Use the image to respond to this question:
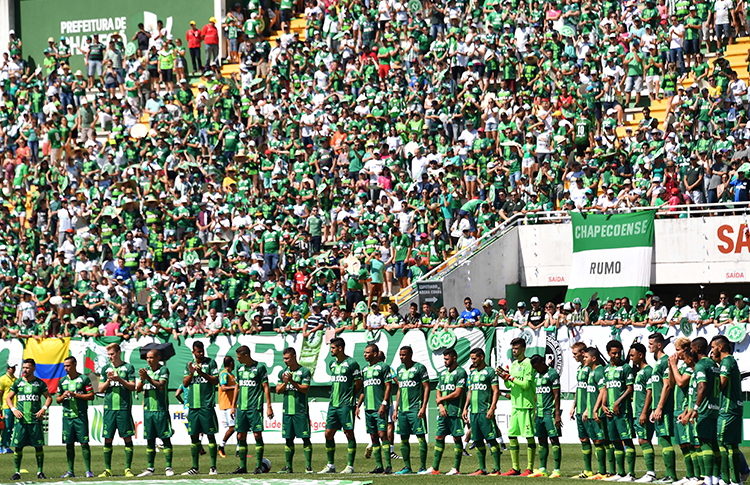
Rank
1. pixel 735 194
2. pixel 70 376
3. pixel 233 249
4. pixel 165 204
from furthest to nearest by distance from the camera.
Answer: pixel 165 204 < pixel 233 249 < pixel 735 194 < pixel 70 376

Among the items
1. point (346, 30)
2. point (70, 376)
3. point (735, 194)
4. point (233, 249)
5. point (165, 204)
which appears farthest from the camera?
point (346, 30)

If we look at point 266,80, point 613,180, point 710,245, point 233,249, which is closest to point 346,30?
point 266,80

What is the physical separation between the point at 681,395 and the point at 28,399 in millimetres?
10084

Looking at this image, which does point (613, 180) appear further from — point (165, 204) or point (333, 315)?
point (165, 204)

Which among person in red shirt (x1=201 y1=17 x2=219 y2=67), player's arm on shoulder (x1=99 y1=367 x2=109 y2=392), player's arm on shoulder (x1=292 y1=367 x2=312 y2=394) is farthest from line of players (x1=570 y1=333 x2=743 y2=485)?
person in red shirt (x1=201 y1=17 x2=219 y2=67)

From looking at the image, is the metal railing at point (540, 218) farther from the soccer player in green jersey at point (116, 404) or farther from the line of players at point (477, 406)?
the soccer player in green jersey at point (116, 404)

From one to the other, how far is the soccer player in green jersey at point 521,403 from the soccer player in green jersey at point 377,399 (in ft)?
5.99

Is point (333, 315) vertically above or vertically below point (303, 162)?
below

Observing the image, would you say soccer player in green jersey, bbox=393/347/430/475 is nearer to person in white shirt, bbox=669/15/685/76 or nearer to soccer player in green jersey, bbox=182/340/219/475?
soccer player in green jersey, bbox=182/340/219/475

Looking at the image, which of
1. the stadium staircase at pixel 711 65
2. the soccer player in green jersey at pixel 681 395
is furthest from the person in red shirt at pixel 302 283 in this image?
the soccer player in green jersey at pixel 681 395

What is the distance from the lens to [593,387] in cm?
1797

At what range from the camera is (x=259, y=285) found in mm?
29609

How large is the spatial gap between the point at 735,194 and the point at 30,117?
21.5 metres

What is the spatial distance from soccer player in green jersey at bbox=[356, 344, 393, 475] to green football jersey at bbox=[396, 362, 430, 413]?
0.68 ft
